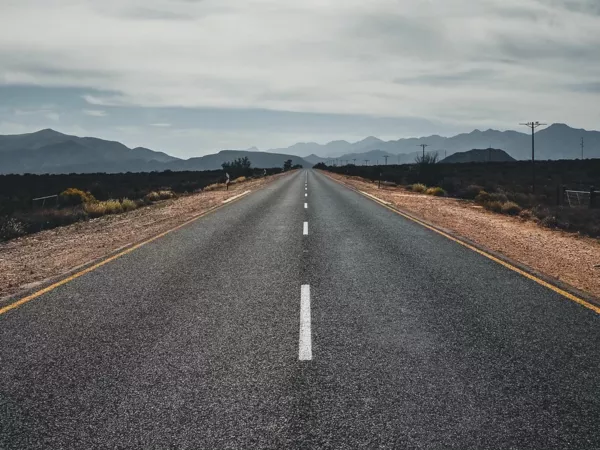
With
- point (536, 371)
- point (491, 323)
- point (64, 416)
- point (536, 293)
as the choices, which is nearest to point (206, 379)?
point (64, 416)

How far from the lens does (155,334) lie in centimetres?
511

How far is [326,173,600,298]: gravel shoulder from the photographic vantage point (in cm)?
832

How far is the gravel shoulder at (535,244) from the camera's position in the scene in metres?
8.32

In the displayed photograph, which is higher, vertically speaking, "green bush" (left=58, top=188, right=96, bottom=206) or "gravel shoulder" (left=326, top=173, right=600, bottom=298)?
"green bush" (left=58, top=188, right=96, bottom=206)

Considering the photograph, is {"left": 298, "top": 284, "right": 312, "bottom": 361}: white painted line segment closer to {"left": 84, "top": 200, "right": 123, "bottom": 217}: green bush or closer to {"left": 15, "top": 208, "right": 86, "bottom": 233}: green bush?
{"left": 15, "top": 208, "right": 86, "bottom": 233}: green bush

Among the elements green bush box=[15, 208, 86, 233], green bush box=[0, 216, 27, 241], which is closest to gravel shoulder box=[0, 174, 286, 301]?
green bush box=[0, 216, 27, 241]

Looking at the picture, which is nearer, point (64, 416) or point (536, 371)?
point (64, 416)

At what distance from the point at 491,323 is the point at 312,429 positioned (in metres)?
3.07

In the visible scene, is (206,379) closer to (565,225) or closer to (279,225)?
(279,225)

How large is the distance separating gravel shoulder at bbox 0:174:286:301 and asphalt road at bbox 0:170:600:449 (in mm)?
1406

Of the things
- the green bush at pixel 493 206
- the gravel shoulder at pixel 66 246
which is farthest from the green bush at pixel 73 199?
the green bush at pixel 493 206

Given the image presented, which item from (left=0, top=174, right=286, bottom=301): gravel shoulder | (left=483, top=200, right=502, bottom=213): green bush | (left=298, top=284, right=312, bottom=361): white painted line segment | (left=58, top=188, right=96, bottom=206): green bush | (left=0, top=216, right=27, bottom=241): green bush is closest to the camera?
(left=298, top=284, right=312, bottom=361): white painted line segment

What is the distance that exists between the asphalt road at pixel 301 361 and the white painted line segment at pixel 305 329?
2 centimetres

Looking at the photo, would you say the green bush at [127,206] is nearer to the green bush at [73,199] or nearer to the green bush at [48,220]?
the green bush at [48,220]
